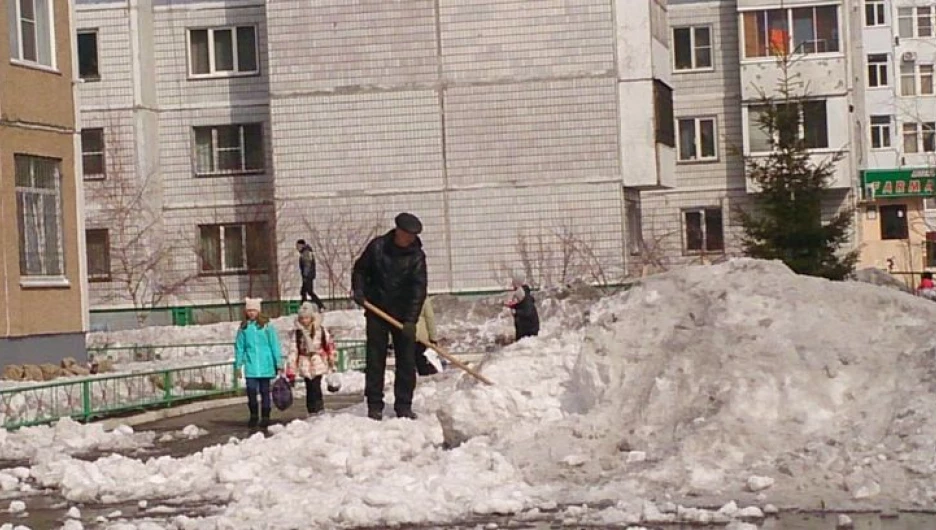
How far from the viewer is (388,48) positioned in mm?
42000

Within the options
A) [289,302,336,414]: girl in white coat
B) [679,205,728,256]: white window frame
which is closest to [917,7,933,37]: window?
[679,205,728,256]: white window frame

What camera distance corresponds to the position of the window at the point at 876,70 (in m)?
64.6

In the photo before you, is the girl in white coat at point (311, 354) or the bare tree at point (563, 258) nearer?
the girl in white coat at point (311, 354)

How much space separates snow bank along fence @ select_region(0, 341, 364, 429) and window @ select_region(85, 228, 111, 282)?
2150 centimetres

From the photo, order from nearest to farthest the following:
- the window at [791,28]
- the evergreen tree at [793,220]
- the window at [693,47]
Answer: the evergreen tree at [793,220] < the window at [791,28] < the window at [693,47]

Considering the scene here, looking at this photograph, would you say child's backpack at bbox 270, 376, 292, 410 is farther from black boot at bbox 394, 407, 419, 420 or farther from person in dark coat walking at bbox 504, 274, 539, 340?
person in dark coat walking at bbox 504, 274, 539, 340

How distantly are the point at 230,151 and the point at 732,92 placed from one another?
15.1 metres

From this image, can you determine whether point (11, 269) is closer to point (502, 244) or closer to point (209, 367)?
point (209, 367)

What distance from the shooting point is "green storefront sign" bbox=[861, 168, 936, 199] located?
2311 inches

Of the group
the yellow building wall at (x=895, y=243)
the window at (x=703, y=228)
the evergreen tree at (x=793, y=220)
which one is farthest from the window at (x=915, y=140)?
the evergreen tree at (x=793, y=220)

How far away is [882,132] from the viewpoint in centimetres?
6319

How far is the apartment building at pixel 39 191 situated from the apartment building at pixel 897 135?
111ft

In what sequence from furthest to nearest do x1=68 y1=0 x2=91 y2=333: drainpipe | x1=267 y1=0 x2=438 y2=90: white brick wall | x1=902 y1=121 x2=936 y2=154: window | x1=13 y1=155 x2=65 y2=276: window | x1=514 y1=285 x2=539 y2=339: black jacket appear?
x1=902 y1=121 x2=936 y2=154: window, x1=267 y1=0 x2=438 y2=90: white brick wall, x1=68 y1=0 x2=91 y2=333: drainpipe, x1=13 y1=155 x2=65 y2=276: window, x1=514 y1=285 x2=539 y2=339: black jacket

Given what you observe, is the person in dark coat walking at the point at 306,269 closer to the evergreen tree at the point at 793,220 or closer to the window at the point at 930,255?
the evergreen tree at the point at 793,220
